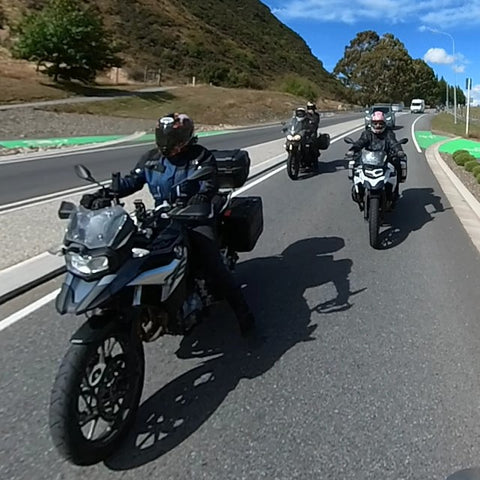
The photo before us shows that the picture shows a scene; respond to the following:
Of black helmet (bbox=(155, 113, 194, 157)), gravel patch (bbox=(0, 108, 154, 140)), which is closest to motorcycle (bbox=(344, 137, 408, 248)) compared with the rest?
black helmet (bbox=(155, 113, 194, 157))

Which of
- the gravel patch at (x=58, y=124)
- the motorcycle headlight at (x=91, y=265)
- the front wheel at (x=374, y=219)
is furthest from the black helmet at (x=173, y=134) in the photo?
the gravel patch at (x=58, y=124)

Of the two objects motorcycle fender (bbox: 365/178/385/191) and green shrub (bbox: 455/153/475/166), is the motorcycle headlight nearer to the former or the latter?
motorcycle fender (bbox: 365/178/385/191)

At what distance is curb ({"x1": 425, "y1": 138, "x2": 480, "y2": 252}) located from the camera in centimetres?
879

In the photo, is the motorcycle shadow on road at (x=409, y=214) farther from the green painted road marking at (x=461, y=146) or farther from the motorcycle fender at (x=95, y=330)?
the green painted road marking at (x=461, y=146)

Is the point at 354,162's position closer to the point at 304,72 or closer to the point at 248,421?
the point at 248,421

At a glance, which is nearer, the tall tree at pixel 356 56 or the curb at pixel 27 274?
the curb at pixel 27 274

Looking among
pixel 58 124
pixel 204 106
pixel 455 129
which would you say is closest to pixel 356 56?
pixel 204 106

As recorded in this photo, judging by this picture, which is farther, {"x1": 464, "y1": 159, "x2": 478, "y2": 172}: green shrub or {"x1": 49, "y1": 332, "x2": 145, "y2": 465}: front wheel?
{"x1": 464, "y1": 159, "x2": 478, "y2": 172}: green shrub

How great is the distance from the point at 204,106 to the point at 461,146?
1299 inches

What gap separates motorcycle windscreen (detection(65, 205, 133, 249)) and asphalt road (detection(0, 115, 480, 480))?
3.75ft

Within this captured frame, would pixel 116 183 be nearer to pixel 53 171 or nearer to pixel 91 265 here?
pixel 91 265

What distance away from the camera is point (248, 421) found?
3471 mm

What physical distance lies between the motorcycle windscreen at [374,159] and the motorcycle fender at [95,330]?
5.61 m

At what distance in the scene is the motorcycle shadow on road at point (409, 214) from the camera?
8148 mm
